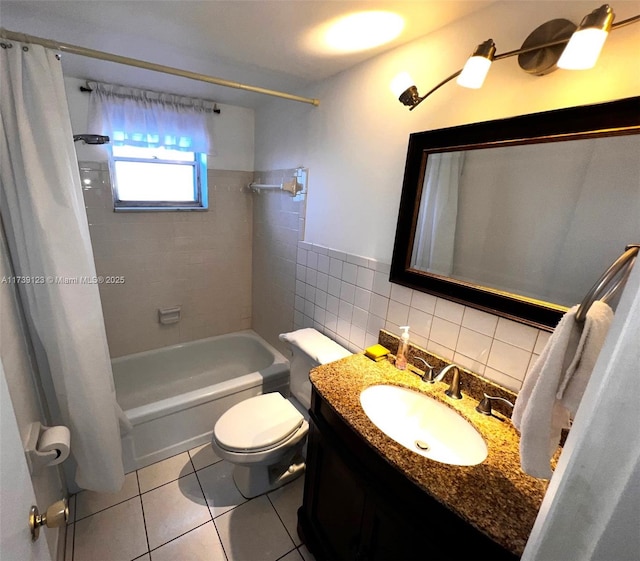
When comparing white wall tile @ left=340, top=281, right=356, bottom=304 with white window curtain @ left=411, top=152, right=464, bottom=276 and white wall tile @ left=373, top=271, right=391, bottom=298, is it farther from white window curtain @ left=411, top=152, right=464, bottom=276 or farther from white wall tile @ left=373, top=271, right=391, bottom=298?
white window curtain @ left=411, top=152, right=464, bottom=276

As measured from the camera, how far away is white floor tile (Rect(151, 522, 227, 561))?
1315 mm

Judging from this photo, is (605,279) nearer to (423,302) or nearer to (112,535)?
(423,302)

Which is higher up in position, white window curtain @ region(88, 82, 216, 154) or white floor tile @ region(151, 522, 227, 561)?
white window curtain @ region(88, 82, 216, 154)

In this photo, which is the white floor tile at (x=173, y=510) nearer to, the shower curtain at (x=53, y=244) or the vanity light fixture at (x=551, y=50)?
the shower curtain at (x=53, y=244)

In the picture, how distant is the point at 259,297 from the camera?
2674 millimetres

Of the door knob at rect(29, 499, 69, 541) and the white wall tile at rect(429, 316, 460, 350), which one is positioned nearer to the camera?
the door knob at rect(29, 499, 69, 541)

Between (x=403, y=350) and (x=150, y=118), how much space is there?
2143 mm

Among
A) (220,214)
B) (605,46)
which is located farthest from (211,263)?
(605,46)

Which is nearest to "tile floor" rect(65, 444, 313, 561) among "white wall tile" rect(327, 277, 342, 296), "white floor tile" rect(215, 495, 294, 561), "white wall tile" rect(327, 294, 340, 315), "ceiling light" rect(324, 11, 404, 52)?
"white floor tile" rect(215, 495, 294, 561)

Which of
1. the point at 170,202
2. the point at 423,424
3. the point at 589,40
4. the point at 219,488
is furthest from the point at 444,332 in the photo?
the point at 170,202

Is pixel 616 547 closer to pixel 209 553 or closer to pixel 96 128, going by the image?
pixel 209 553

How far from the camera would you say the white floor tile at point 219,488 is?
1546mm

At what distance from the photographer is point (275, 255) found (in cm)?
236

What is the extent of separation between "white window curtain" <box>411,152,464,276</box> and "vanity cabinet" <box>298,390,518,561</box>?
0.72 metres
